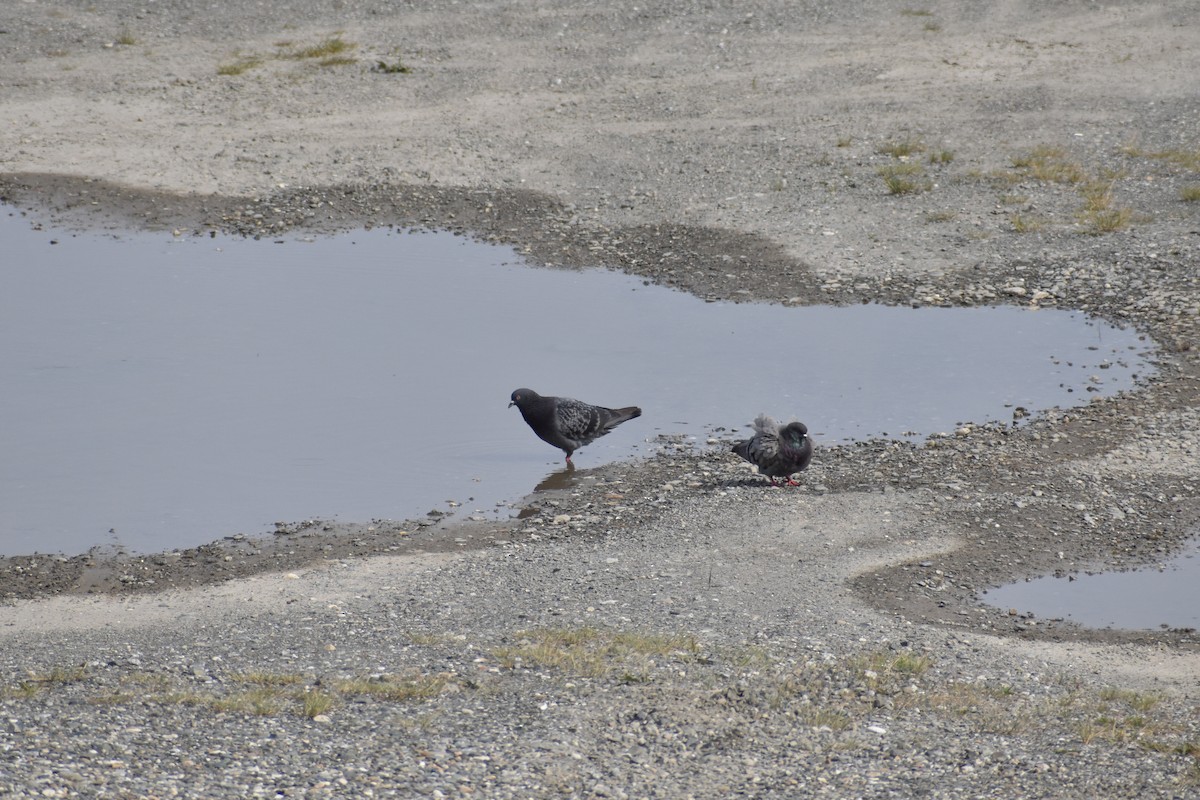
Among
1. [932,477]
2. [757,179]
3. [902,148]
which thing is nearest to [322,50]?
[757,179]

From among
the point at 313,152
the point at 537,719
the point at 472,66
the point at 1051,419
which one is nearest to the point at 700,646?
the point at 537,719

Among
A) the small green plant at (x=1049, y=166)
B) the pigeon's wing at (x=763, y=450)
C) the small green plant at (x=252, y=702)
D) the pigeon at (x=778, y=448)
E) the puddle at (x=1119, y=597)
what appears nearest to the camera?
the small green plant at (x=252, y=702)

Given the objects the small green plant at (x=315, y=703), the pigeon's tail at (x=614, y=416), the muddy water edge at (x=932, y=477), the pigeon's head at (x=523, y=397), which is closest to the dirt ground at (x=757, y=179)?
the muddy water edge at (x=932, y=477)

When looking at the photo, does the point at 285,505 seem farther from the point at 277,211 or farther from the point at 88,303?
the point at 277,211

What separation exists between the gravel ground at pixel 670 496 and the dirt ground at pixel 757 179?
75mm

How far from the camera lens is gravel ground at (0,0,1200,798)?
8844 mm

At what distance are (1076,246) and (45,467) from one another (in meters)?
14.9

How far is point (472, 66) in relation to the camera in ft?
99.1

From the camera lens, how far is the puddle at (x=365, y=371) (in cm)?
1448

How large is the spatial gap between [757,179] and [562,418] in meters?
10.5

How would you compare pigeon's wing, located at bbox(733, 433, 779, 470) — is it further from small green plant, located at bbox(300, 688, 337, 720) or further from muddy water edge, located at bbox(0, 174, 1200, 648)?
small green plant, located at bbox(300, 688, 337, 720)

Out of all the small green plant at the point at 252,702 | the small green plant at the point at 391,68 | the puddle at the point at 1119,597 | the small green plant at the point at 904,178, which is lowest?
the puddle at the point at 1119,597

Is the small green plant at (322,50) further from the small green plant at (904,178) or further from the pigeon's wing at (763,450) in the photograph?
the pigeon's wing at (763,450)

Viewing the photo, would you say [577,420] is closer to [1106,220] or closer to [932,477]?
[932,477]
